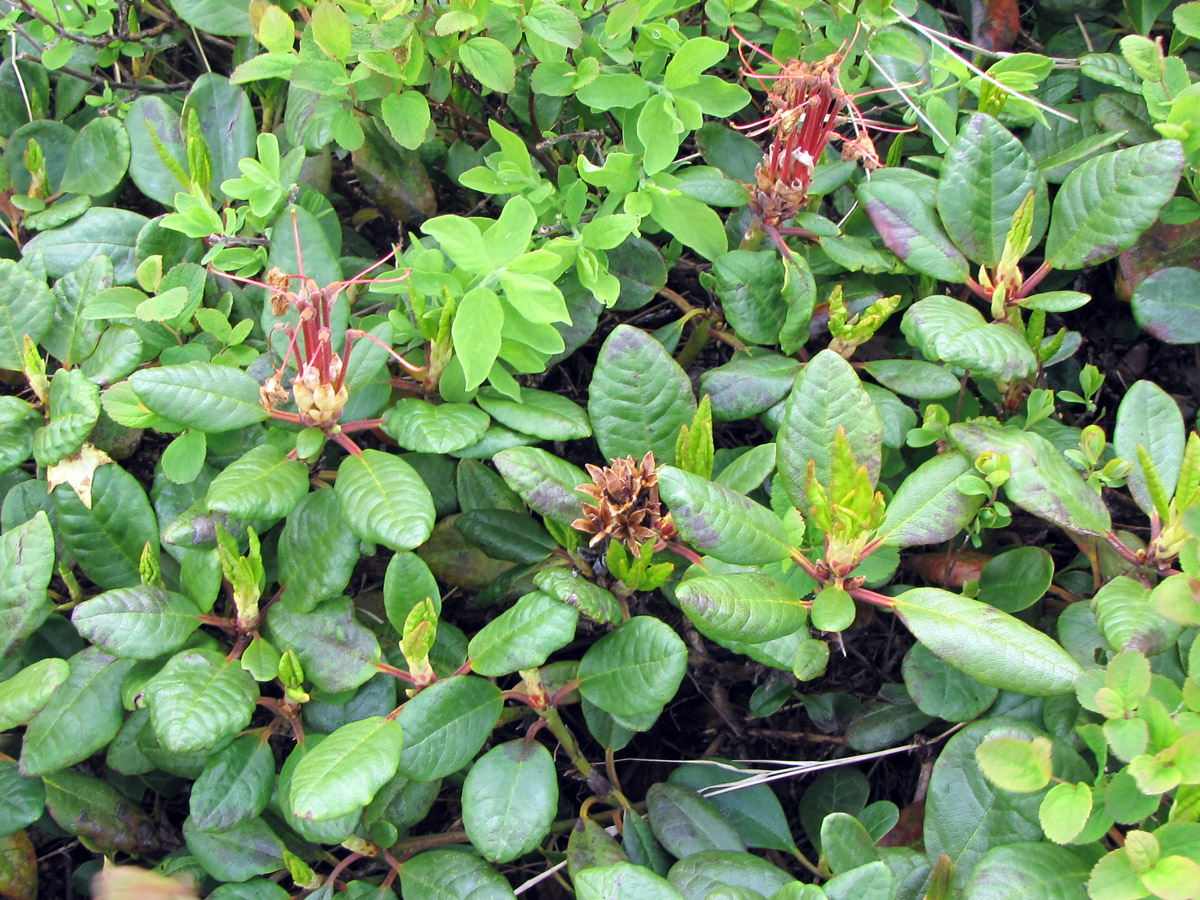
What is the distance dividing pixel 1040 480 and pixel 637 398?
66 centimetres

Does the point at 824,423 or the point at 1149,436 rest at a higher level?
the point at 824,423

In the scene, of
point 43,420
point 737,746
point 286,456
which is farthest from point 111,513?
point 737,746

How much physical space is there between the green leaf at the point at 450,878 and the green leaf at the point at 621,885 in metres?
0.23

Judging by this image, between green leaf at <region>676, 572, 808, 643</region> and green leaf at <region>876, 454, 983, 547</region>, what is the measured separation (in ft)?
0.68

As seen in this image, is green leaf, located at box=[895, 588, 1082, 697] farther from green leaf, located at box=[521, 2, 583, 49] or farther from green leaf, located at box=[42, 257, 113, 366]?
green leaf, located at box=[42, 257, 113, 366]

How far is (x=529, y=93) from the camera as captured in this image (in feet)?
6.17

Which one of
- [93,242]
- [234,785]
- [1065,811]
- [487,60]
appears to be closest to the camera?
[1065,811]

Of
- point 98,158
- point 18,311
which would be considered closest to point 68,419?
point 18,311

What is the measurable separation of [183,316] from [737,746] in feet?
4.48

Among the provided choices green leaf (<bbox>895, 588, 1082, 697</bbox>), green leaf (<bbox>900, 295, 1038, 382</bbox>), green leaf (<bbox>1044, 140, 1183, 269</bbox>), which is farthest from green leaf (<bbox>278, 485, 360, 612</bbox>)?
green leaf (<bbox>1044, 140, 1183, 269</bbox>)

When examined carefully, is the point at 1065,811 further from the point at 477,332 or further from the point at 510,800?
the point at 477,332

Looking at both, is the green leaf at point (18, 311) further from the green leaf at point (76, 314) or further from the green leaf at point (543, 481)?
the green leaf at point (543, 481)

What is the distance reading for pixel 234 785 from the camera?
150 centimetres

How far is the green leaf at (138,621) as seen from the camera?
1.41 metres
